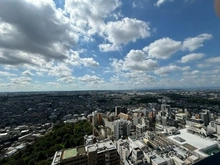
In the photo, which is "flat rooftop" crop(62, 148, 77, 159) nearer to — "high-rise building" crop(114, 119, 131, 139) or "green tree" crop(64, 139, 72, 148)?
"green tree" crop(64, 139, 72, 148)

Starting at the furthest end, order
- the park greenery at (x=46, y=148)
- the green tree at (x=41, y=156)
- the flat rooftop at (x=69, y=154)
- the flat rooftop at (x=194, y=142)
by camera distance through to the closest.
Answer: the green tree at (x=41, y=156) < the park greenery at (x=46, y=148) < the flat rooftop at (x=194, y=142) < the flat rooftop at (x=69, y=154)

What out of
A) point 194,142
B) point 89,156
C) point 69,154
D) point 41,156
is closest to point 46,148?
point 41,156

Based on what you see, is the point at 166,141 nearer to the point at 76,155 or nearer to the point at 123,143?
the point at 123,143

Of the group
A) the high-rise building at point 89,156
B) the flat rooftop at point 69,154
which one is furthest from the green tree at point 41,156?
the flat rooftop at point 69,154

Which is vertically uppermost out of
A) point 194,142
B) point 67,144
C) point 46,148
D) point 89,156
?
point 89,156

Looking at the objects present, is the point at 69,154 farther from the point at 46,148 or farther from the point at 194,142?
the point at 194,142

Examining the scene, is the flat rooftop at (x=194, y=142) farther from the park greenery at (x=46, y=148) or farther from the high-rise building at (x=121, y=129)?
the park greenery at (x=46, y=148)

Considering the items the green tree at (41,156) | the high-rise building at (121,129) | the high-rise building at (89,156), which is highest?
the high-rise building at (89,156)


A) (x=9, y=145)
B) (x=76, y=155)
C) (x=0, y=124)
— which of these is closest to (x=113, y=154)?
(x=76, y=155)

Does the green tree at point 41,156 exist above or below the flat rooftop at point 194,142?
below
